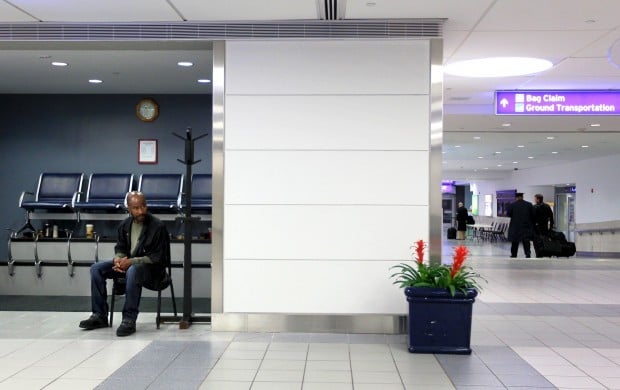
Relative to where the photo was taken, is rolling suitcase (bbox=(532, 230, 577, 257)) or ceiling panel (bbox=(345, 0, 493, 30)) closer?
ceiling panel (bbox=(345, 0, 493, 30))

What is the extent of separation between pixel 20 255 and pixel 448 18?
6.32 meters

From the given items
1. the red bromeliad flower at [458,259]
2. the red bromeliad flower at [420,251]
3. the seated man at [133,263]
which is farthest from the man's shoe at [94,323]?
the red bromeliad flower at [458,259]

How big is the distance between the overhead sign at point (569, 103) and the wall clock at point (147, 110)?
514 centimetres

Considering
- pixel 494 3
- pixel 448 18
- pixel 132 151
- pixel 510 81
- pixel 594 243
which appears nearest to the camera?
pixel 494 3

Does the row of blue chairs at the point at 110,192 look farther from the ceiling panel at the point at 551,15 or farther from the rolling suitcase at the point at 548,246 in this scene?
the rolling suitcase at the point at 548,246

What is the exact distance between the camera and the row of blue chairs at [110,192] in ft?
27.7

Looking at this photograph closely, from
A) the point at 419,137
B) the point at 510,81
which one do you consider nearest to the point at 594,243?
the point at 510,81

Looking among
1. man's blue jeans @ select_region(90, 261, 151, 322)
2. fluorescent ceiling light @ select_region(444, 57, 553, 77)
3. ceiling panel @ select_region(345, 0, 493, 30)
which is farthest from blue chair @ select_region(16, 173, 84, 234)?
fluorescent ceiling light @ select_region(444, 57, 553, 77)

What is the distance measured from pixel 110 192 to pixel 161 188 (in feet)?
2.41

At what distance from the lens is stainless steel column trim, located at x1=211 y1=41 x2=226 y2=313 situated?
18.3 feet

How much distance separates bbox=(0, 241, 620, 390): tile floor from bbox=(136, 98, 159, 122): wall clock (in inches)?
136

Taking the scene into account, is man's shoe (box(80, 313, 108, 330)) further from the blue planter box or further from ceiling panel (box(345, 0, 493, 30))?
ceiling panel (box(345, 0, 493, 30))

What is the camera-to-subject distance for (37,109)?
9172 mm

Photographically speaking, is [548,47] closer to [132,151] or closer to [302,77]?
[302,77]
